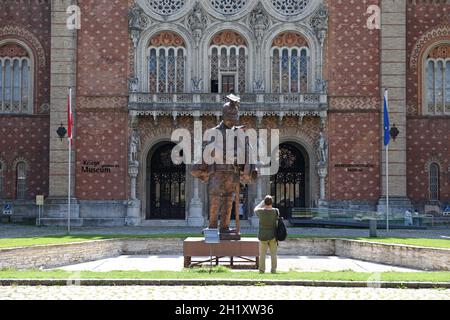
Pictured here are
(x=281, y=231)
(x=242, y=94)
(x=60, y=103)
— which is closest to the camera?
(x=281, y=231)

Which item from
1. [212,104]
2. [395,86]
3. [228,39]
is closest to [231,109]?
[212,104]

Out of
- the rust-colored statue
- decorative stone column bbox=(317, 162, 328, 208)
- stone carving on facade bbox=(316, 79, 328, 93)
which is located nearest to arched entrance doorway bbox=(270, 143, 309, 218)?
decorative stone column bbox=(317, 162, 328, 208)

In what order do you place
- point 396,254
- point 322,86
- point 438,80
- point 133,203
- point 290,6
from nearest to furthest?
point 396,254 < point 133,203 < point 322,86 < point 290,6 < point 438,80

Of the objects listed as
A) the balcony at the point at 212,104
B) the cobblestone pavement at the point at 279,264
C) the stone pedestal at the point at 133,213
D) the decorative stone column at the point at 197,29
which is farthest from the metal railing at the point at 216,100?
the cobblestone pavement at the point at 279,264

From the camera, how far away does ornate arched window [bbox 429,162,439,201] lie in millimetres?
44844

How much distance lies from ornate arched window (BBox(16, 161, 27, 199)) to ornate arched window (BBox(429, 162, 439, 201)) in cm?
2675

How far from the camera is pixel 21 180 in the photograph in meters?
45.2

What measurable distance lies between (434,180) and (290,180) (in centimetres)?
943

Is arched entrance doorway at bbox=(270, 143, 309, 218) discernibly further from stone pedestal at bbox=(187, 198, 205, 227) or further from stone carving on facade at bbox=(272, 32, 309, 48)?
stone carving on facade at bbox=(272, 32, 309, 48)

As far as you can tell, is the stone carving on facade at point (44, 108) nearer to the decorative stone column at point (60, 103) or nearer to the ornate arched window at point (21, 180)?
the decorative stone column at point (60, 103)

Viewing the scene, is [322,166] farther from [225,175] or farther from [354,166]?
[225,175]

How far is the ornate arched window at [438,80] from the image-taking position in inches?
1778

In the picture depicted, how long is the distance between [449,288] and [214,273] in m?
6.22

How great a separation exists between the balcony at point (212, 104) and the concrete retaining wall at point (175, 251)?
14.2 metres
